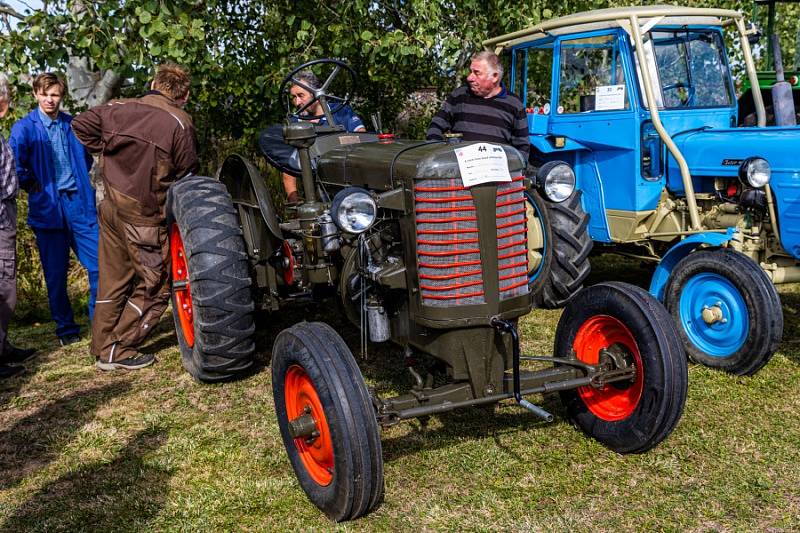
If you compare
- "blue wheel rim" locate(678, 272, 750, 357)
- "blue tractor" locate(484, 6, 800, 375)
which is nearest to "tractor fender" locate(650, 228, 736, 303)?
"blue tractor" locate(484, 6, 800, 375)

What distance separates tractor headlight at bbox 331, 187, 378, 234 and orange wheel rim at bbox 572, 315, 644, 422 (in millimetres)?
1132

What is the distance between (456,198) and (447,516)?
120cm

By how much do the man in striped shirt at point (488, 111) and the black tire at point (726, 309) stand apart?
1366mm

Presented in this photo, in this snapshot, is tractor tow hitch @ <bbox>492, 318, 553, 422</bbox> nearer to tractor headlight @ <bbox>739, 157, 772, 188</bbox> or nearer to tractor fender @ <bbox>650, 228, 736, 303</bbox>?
tractor fender @ <bbox>650, 228, 736, 303</bbox>

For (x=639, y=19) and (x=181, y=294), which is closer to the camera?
(x=181, y=294)

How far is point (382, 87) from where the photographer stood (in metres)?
7.68

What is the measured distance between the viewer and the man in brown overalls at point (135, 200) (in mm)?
4215

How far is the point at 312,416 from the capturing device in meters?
2.75

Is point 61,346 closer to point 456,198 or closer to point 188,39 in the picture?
point 188,39

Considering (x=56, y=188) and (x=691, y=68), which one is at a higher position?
(x=691, y=68)

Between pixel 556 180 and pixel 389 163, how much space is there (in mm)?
750

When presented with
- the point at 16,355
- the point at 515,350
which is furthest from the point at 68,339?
the point at 515,350

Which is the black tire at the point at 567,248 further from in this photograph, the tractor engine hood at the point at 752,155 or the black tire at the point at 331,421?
the black tire at the point at 331,421

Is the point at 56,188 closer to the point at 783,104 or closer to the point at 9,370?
the point at 9,370
